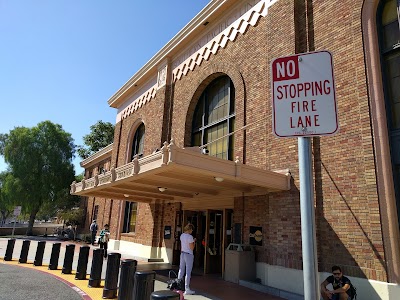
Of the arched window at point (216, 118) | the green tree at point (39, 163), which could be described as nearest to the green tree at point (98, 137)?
the green tree at point (39, 163)

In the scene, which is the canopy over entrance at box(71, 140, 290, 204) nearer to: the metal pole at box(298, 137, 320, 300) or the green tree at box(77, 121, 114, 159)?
the metal pole at box(298, 137, 320, 300)

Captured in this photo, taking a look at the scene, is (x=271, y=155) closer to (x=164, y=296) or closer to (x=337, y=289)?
(x=337, y=289)

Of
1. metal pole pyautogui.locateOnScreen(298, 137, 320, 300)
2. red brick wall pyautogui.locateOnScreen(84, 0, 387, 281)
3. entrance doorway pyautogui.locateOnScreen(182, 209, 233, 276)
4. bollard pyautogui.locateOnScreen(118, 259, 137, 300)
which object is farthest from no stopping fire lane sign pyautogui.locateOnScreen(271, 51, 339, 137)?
entrance doorway pyautogui.locateOnScreen(182, 209, 233, 276)

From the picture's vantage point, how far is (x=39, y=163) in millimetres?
33969

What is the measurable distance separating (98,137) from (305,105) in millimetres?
47880

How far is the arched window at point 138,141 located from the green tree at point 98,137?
1122 inches

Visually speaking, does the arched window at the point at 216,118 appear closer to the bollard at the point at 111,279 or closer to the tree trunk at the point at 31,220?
the bollard at the point at 111,279

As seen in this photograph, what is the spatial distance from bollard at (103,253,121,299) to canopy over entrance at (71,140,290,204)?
2275mm

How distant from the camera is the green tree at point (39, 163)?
32781mm

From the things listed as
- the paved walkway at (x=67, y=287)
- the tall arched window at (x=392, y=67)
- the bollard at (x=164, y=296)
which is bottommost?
the paved walkway at (x=67, y=287)

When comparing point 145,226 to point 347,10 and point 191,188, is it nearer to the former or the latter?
point 191,188

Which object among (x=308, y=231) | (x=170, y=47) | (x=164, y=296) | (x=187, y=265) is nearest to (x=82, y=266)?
(x=187, y=265)

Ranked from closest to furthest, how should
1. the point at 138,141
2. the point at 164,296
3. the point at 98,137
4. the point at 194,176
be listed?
the point at 164,296, the point at 194,176, the point at 138,141, the point at 98,137

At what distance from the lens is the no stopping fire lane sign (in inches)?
78.1
